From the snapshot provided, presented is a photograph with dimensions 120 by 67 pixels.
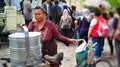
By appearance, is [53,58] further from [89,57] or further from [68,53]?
[68,53]

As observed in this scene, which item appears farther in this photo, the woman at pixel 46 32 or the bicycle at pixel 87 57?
the bicycle at pixel 87 57

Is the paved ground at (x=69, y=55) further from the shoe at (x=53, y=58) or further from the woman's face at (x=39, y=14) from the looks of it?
the woman's face at (x=39, y=14)

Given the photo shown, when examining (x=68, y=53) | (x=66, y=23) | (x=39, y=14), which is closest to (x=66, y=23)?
(x=66, y=23)

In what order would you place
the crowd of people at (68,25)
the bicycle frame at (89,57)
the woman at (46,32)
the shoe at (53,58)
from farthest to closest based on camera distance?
the bicycle frame at (89,57) → the woman at (46,32) → the shoe at (53,58) → the crowd of people at (68,25)

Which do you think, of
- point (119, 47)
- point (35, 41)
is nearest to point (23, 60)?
point (35, 41)

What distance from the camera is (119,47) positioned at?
4.02ft

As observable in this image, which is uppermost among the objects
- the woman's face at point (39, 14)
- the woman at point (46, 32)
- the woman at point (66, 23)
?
the woman's face at point (39, 14)

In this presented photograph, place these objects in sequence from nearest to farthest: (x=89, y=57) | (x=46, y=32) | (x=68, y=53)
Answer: (x=46, y=32) → (x=89, y=57) → (x=68, y=53)

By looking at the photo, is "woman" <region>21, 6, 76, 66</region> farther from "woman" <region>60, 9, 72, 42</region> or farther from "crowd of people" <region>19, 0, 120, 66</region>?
"woman" <region>60, 9, 72, 42</region>

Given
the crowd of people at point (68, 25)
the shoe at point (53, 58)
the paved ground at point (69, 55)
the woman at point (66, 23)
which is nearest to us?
the crowd of people at point (68, 25)

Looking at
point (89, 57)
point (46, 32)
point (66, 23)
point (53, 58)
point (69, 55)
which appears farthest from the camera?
point (66, 23)

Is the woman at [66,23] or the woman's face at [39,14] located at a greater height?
the woman's face at [39,14]

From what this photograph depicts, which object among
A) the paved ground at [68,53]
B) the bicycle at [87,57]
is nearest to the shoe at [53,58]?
the bicycle at [87,57]

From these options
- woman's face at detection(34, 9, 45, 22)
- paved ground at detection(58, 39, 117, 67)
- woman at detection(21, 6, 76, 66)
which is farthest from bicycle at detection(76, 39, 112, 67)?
paved ground at detection(58, 39, 117, 67)
